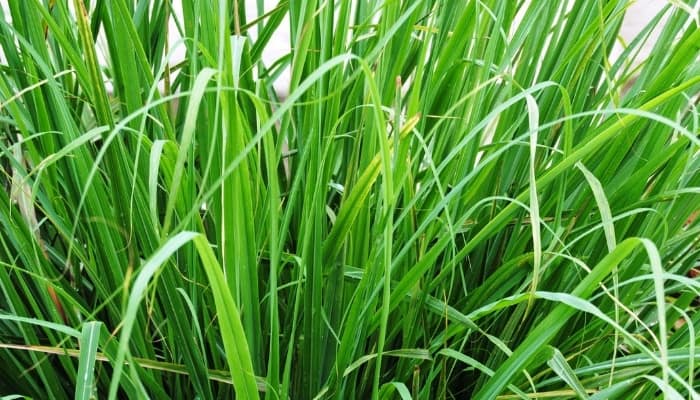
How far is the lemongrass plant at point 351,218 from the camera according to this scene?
1.77 ft

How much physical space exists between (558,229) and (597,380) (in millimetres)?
117

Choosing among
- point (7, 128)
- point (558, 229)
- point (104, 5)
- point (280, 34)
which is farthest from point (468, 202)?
point (280, 34)

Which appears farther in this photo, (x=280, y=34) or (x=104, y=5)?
(x=280, y=34)

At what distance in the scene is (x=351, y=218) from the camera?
568 millimetres

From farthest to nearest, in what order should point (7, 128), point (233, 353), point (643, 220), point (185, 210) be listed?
point (7, 128), point (643, 220), point (185, 210), point (233, 353)

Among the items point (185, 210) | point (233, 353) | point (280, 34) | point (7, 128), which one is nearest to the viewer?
point (233, 353)

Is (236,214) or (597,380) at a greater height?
(236,214)

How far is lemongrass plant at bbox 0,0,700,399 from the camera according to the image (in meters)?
0.54

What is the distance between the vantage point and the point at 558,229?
0.64m

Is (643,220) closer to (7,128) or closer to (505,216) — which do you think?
(505,216)

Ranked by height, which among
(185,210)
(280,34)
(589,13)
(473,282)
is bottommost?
(280,34)

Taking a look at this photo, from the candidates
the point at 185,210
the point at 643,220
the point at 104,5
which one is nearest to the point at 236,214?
the point at 185,210

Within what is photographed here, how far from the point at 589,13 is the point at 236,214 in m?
0.39

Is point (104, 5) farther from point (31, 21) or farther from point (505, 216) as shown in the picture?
point (505, 216)
